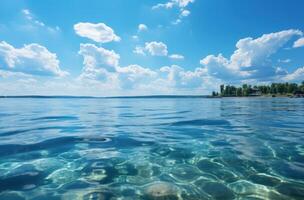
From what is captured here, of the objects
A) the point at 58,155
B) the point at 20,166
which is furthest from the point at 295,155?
the point at 20,166

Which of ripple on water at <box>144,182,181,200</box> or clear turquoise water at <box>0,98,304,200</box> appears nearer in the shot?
ripple on water at <box>144,182,181,200</box>

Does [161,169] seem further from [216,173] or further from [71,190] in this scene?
[71,190]

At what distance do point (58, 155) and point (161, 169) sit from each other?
5057 millimetres

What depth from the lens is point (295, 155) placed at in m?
10.3

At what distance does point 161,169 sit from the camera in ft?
28.9

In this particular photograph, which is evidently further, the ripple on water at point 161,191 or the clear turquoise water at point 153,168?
the clear turquoise water at point 153,168

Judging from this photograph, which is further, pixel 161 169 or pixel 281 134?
pixel 281 134

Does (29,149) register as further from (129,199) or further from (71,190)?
(129,199)

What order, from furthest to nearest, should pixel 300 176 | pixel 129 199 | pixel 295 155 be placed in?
pixel 295 155, pixel 300 176, pixel 129 199

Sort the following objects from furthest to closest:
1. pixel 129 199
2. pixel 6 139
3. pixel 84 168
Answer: pixel 6 139
pixel 84 168
pixel 129 199

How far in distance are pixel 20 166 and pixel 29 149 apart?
3010mm

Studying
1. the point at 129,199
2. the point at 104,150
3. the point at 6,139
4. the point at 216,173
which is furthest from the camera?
the point at 6,139

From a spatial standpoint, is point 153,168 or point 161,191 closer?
point 161,191

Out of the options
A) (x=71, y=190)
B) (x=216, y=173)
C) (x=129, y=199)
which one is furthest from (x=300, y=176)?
(x=71, y=190)
